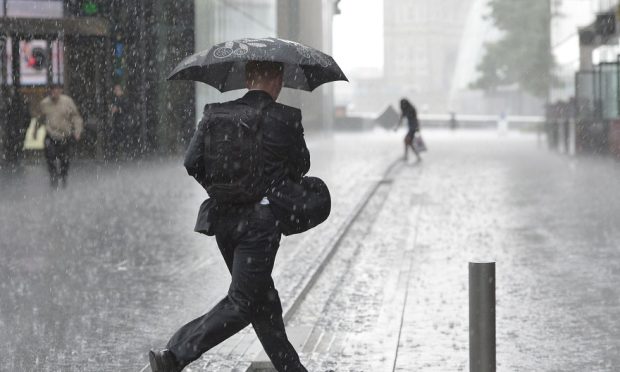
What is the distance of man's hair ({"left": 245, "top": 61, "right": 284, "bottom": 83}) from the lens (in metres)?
5.26

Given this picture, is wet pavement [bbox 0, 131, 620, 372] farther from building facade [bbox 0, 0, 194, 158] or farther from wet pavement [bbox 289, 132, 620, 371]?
building facade [bbox 0, 0, 194, 158]

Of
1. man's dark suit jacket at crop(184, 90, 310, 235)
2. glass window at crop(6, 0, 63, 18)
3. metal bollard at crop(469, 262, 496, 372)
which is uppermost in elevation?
glass window at crop(6, 0, 63, 18)

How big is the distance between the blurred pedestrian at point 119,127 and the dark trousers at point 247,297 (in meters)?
21.7

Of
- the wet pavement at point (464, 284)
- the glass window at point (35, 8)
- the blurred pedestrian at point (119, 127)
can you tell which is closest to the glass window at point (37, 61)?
the glass window at point (35, 8)

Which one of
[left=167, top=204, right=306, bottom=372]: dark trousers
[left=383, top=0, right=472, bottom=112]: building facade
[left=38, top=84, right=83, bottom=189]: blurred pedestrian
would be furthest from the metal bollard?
[left=383, top=0, right=472, bottom=112]: building facade

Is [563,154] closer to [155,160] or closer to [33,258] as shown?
[155,160]

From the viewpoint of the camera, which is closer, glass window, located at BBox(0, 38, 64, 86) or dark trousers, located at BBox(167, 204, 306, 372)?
dark trousers, located at BBox(167, 204, 306, 372)

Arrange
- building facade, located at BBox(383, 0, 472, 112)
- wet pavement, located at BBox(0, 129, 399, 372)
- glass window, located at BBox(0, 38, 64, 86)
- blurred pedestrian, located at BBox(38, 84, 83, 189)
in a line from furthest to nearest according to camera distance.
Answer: building facade, located at BBox(383, 0, 472, 112) → glass window, located at BBox(0, 38, 64, 86) → blurred pedestrian, located at BBox(38, 84, 83, 189) → wet pavement, located at BBox(0, 129, 399, 372)

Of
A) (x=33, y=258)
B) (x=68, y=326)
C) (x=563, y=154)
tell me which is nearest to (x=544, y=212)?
(x=33, y=258)

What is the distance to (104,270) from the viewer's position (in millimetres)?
10031

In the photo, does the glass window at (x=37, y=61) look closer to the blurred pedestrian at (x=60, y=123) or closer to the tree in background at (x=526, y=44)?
the blurred pedestrian at (x=60, y=123)

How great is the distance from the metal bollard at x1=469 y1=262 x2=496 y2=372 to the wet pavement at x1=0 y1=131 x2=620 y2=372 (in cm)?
135

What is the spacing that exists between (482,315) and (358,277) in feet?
16.1

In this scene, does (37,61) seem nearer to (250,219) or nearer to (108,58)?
(108,58)
